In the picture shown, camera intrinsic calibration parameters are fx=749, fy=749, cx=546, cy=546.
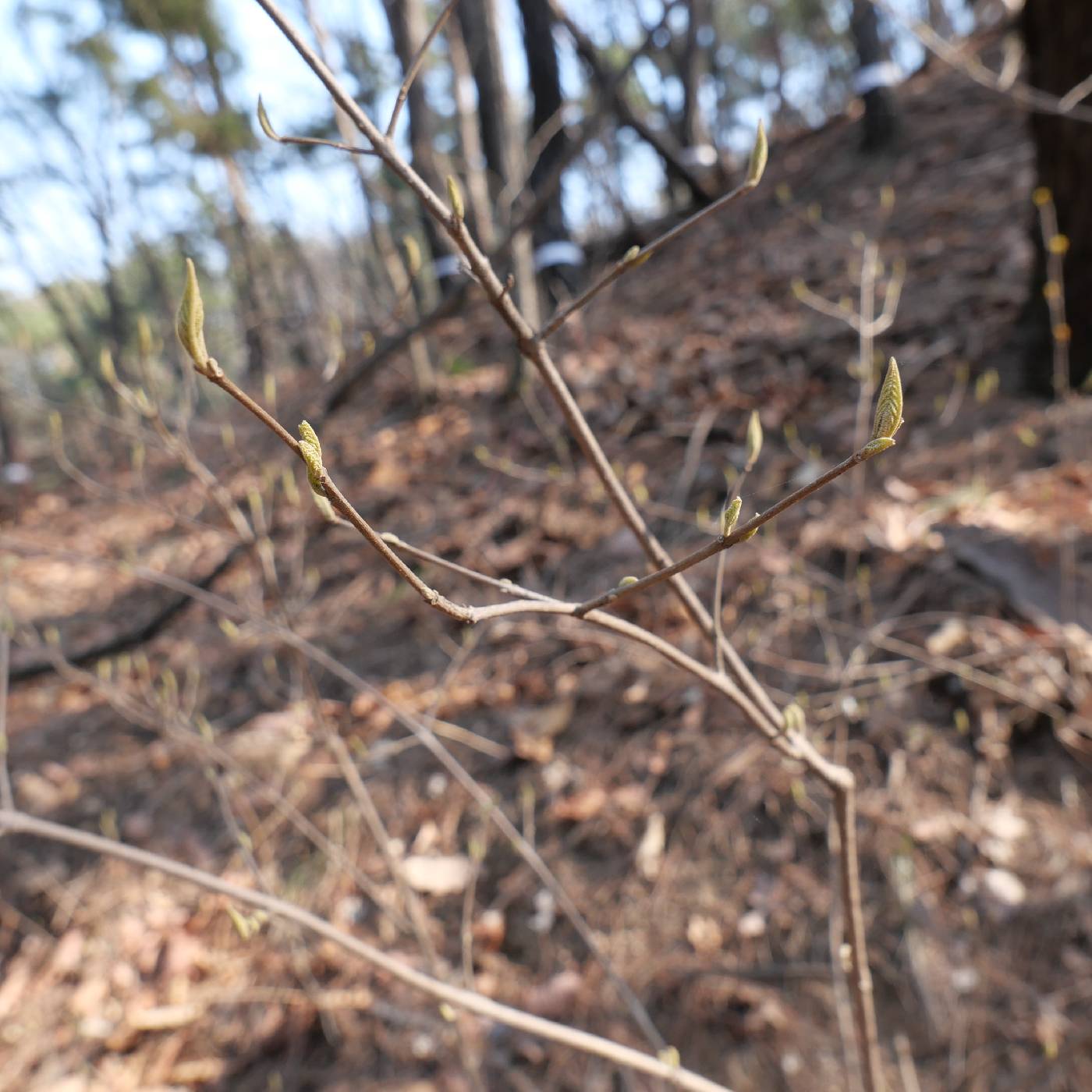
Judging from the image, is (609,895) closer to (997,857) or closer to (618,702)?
(618,702)

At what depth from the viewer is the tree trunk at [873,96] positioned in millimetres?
5684

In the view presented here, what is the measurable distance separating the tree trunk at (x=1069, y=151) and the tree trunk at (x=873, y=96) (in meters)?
3.60

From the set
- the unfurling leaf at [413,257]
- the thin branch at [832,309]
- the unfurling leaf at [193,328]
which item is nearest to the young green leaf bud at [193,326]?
the unfurling leaf at [193,328]

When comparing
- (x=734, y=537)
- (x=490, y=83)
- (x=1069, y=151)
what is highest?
(x=490, y=83)

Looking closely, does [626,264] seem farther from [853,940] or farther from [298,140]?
[853,940]

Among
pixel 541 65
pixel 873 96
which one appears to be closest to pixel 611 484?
pixel 541 65

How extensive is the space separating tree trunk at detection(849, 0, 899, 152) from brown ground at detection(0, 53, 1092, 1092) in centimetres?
213

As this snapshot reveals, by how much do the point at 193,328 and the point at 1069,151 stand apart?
306 cm

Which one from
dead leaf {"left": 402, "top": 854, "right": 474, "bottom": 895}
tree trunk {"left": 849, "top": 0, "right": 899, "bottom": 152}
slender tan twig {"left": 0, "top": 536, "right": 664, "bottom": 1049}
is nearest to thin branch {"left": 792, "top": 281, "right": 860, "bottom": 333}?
slender tan twig {"left": 0, "top": 536, "right": 664, "bottom": 1049}

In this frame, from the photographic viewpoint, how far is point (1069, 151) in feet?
8.09

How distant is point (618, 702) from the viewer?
95.8 inches

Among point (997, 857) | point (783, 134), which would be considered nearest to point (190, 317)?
point (997, 857)

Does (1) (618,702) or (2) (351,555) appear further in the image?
(2) (351,555)

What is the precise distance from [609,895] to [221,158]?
7578 mm
